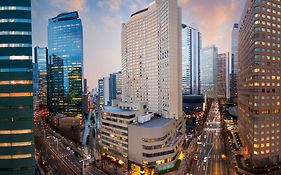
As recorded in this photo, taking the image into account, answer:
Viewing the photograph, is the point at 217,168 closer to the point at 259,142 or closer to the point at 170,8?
the point at 259,142

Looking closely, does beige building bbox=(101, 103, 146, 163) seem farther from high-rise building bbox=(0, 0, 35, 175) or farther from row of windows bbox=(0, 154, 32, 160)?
row of windows bbox=(0, 154, 32, 160)

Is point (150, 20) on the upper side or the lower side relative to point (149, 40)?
upper

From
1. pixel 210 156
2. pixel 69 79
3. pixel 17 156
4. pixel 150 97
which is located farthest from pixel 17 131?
pixel 69 79

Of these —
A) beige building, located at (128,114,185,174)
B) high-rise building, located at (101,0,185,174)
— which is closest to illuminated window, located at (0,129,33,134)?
beige building, located at (128,114,185,174)

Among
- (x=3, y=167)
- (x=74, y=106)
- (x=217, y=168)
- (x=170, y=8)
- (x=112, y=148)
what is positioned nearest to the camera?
(x=3, y=167)

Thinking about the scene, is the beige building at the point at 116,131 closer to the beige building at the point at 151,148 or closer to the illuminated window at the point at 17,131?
the beige building at the point at 151,148

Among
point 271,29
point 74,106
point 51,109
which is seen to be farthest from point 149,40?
point 51,109

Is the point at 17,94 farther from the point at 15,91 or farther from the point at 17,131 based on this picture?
the point at 17,131
